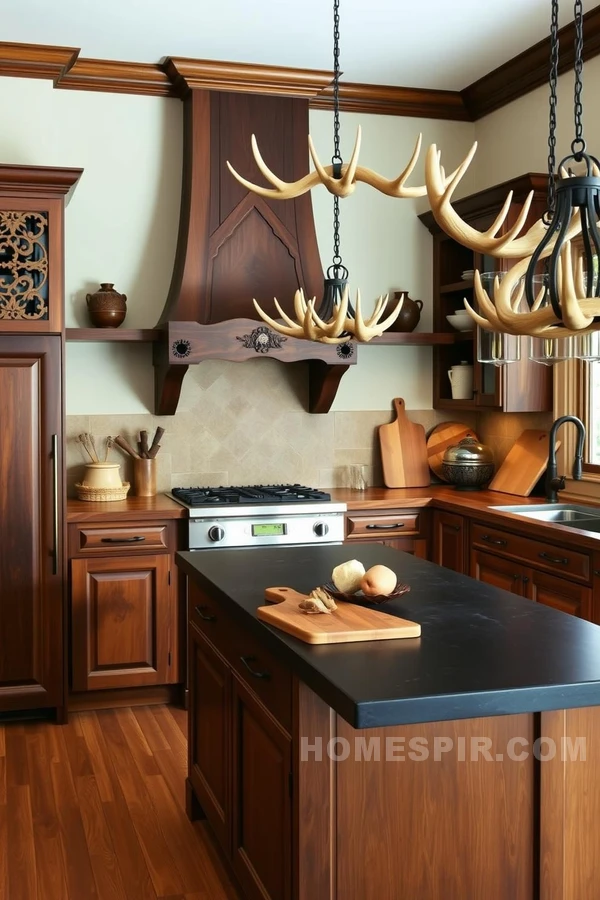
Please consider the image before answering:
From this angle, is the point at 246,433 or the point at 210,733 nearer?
the point at 210,733

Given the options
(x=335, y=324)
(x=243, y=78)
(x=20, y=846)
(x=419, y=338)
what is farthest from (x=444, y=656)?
(x=243, y=78)

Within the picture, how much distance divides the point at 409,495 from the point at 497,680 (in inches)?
126

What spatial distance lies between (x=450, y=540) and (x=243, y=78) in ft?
8.42

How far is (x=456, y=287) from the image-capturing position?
17.3ft

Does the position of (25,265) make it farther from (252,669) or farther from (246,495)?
(252,669)

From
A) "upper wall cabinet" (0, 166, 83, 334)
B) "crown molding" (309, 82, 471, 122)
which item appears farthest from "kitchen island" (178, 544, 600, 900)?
"crown molding" (309, 82, 471, 122)

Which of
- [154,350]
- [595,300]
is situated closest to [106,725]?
[154,350]

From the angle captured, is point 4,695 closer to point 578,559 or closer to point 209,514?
point 209,514

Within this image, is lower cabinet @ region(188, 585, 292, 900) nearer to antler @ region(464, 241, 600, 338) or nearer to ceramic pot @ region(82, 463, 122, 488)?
antler @ region(464, 241, 600, 338)

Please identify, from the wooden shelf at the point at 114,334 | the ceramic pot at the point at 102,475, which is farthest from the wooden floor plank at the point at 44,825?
the wooden shelf at the point at 114,334

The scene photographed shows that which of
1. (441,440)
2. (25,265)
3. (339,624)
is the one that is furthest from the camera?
(441,440)

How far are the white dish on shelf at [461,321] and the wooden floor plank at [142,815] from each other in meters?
2.68

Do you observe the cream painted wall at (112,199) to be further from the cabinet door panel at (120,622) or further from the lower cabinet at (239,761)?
the lower cabinet at (239,761)

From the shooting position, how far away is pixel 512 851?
86.5 inches
